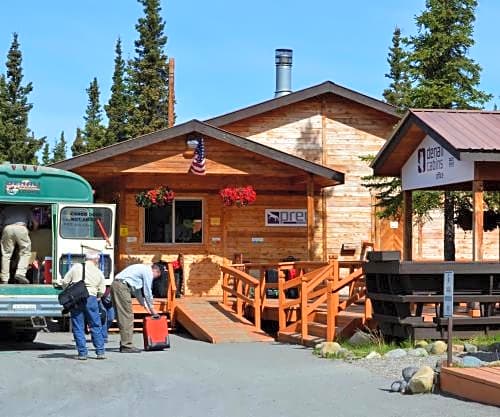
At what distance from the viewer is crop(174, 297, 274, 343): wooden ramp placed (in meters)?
17.8

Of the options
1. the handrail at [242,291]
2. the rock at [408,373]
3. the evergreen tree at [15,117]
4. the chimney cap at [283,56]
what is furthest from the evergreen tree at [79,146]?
the rock at [408,373]

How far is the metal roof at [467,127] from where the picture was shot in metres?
15.2

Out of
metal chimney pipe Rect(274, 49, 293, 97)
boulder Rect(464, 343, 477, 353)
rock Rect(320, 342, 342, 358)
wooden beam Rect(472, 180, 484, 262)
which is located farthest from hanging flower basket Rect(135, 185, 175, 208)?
boulder Rect(464, 343, 477, 353)

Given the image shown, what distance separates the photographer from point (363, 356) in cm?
1415

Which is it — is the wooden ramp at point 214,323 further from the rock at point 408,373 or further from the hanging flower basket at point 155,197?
the rock at point 408,373

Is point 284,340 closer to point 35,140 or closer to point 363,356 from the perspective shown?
point 363,356

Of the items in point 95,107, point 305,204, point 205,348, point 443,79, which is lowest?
point 205,348

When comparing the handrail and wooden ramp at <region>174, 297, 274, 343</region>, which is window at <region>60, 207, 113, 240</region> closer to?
wooden ramp at <region>174, 297, 274, 343</region>

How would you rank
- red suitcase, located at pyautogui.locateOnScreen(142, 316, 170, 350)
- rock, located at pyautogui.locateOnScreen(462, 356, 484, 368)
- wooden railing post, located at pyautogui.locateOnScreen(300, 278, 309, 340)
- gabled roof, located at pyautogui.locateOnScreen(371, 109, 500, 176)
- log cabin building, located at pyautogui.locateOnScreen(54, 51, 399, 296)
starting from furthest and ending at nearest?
log cabin building, located at pyautogui.locateOnScreen(54, 51, 399, 296)
wooden railing post, located at pyautogui.locateOnScreen(300, 278, 309, 340)
red suitcase, located at pyautogui.locateOnScreen(142, 316, 170, 350)
gabled roof, located at pyautogui.locateOnScreen(371, 109, 500, 176)
rock, located at pyautogui.locateOnScreen(462, 356, 484, 368)

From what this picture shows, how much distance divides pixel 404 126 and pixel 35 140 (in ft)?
101

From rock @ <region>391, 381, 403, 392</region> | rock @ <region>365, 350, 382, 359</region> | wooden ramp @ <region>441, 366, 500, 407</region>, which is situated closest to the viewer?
wooden ramp @ <region>441, 366, 500, 407</region>

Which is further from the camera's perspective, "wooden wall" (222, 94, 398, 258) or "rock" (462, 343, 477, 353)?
"wooden wall" (222, 94, 398, 258)

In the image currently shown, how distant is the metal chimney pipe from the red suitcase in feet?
56.5

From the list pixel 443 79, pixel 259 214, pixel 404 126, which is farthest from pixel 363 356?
pixel 259 214
